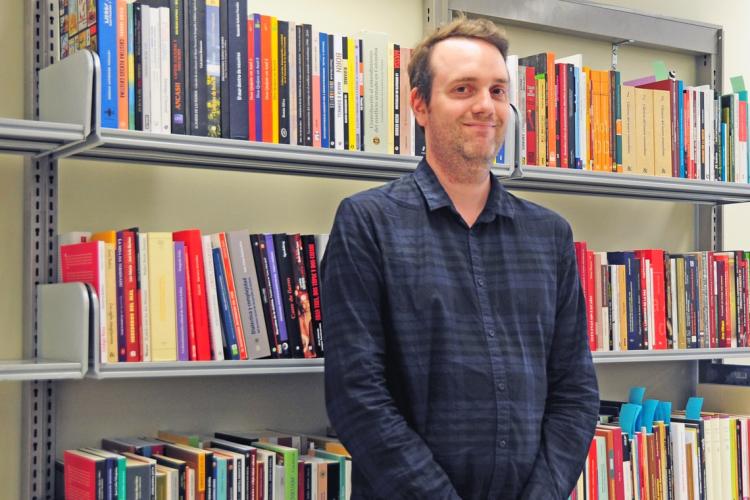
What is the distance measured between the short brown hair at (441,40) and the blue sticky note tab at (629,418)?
1105 mm

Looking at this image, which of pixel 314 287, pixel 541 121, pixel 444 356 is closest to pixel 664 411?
pixel 541 121

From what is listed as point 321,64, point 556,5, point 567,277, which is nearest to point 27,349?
point 321,64

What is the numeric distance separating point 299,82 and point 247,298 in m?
0.46

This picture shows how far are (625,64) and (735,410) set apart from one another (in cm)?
105

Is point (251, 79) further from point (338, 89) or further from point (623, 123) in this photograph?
point (623, 123)

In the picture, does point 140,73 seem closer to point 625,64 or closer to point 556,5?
point 556,5

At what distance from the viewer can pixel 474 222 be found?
181 cm

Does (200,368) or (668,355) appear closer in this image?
(200,368)

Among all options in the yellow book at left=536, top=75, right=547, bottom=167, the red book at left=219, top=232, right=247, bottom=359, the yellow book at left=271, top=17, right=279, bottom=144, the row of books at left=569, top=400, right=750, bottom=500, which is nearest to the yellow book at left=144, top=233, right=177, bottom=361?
the red book at left=219, top=232, right=247, bottom=359

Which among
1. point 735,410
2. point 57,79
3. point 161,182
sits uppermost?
point 57,79

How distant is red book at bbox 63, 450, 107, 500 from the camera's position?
1835 millimetres

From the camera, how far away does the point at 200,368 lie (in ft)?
6.41

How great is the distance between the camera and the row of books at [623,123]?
2.48m

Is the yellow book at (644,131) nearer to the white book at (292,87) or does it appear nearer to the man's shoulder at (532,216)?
the man's shoulder at (532,216)
